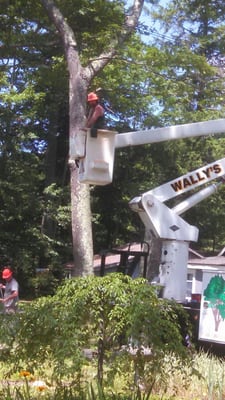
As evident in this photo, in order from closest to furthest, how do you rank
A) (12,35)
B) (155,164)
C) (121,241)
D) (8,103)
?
(12,35) → (8,103) → (155,164) → (121,241)

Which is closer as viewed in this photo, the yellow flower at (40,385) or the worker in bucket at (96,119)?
the worker in bucket at (96,119)

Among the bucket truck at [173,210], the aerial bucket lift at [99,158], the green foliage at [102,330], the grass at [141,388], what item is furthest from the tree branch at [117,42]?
the green foliage at [102,330]

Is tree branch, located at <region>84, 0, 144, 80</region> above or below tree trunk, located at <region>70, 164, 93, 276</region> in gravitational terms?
above

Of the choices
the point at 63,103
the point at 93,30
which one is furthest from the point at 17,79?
the point at 93,30

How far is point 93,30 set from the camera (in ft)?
51.1

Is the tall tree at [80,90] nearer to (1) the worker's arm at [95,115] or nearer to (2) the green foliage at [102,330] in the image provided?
(1) the worker's arm at [95,115]

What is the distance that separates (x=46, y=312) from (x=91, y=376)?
833mm

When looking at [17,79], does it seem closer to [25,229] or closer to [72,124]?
[25,229]

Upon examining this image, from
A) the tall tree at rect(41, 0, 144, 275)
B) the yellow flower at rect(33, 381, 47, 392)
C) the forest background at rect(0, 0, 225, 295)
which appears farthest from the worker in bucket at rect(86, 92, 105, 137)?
the forest background at rect(0, 0, 225, 295)

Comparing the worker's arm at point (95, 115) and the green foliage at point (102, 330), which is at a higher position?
the worker's arm at point (95, 115)

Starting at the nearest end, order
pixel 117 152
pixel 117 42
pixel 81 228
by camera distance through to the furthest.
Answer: pixel 81 228 → pixel 117 42 → pixel 117 152

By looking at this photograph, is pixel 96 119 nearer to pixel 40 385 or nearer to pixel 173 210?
pixel 40 385

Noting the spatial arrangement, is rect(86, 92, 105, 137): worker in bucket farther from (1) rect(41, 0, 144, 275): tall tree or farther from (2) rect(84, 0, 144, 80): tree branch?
(2) rect(84, 0, 144, 80): tree branch

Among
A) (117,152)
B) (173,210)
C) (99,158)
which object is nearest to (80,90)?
(173,210)
